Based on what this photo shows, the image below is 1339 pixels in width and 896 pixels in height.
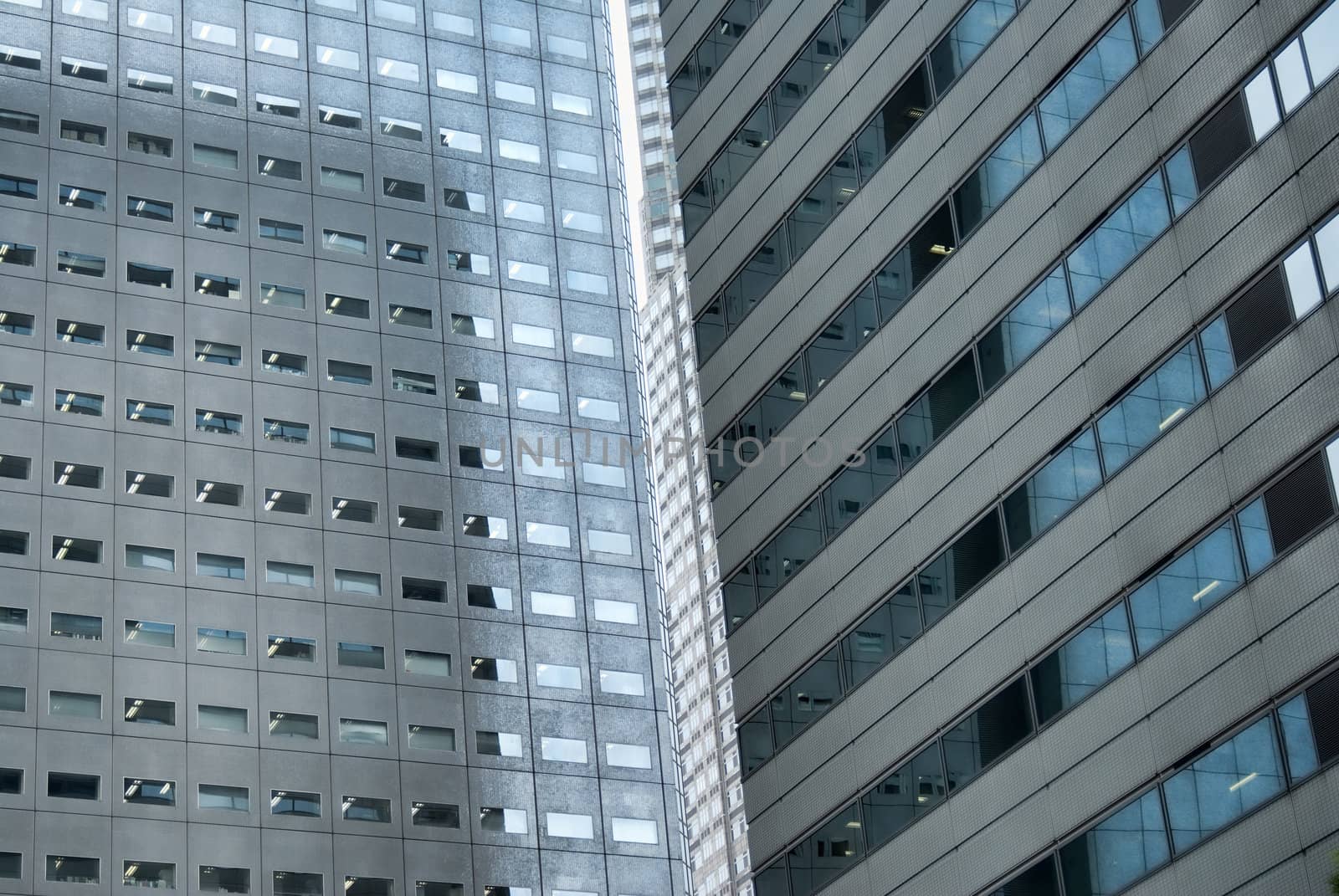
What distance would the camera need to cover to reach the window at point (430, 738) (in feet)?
283

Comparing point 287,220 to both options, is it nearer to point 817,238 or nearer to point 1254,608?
point 817,238

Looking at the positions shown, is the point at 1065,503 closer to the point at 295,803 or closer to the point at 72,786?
the point at 295,803

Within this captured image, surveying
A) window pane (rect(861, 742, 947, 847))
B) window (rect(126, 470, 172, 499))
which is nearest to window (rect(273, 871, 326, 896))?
window (rect(126, 470, 172, 499))

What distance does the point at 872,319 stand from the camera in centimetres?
4534

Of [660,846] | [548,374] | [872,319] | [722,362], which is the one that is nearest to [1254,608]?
[872,319]

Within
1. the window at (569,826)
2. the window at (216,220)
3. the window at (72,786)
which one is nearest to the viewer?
the window at (72,786)

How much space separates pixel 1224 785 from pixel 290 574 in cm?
5971

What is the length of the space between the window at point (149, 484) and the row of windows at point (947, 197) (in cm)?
3866

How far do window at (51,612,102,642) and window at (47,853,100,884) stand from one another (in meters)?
8.97

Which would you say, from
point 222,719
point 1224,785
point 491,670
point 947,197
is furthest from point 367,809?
point 1224,785

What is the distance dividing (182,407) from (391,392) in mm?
9896

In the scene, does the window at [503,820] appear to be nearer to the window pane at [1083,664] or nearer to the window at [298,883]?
the window at [298,883]

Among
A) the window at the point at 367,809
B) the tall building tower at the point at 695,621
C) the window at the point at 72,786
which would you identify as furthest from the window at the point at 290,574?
the tall building tower at the point at 695,621

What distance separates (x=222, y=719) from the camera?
8256 centimetres
